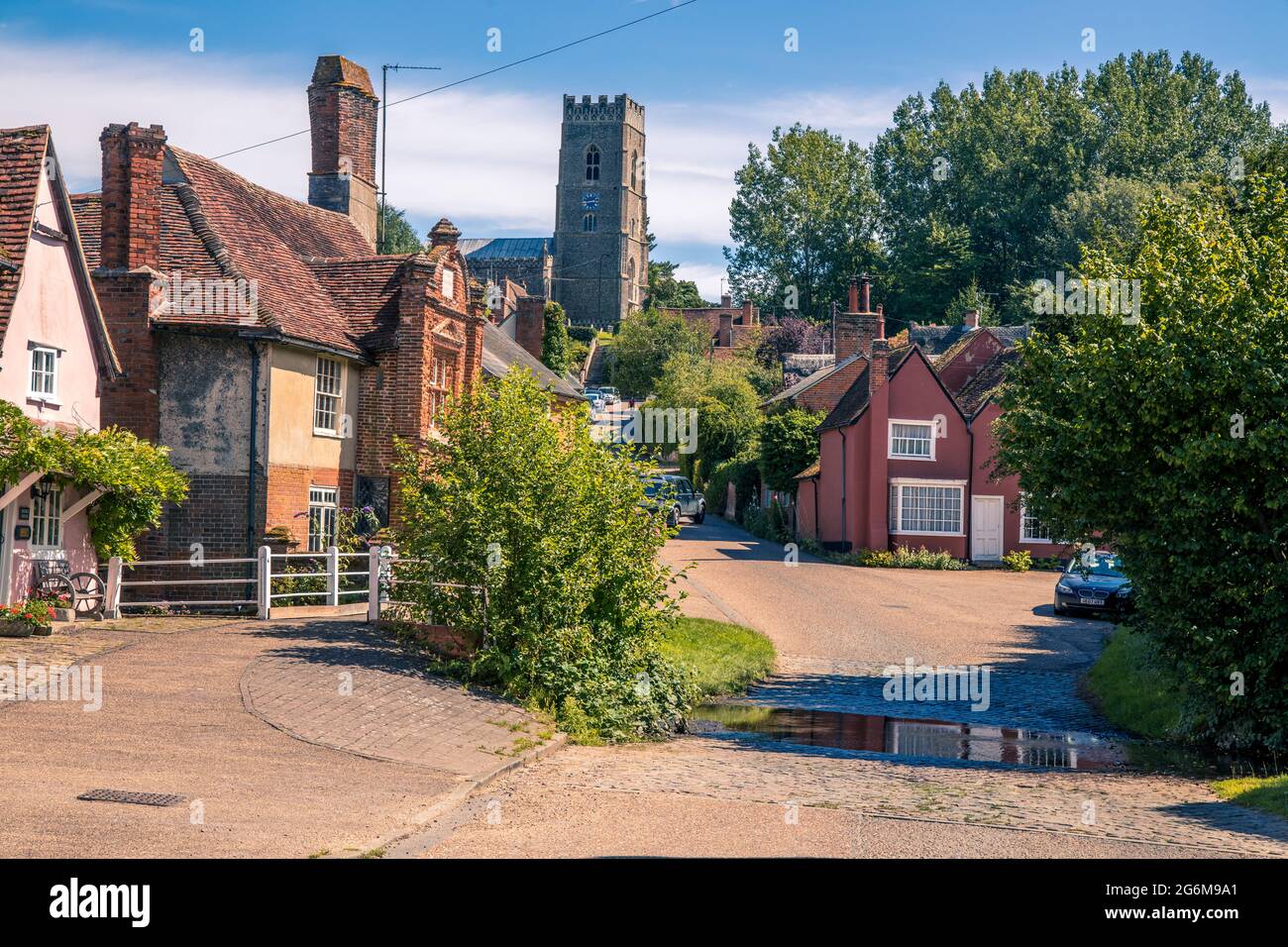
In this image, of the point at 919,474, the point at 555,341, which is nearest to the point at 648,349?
the point at 555,341

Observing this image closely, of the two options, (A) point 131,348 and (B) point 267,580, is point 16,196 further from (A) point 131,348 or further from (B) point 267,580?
(B) point 267,580

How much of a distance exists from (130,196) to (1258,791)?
22.3m

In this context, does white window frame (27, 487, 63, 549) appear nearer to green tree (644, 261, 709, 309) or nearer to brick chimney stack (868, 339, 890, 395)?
brick chimney stack (868, 339, 890, 395)

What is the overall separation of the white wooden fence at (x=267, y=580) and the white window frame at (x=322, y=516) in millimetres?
303

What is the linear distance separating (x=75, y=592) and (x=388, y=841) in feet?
47.5

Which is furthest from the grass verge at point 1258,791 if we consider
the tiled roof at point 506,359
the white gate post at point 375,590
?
the tiled roof at point 506,359

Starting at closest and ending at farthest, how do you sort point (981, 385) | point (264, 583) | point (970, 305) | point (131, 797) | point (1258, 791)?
point (131, 797) < point (1258, 791) < point (264, 583) < point (981, 385) < point (970, 305)

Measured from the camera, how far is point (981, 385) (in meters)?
50.7

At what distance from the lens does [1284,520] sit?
56.5ft

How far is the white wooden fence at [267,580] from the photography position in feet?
73.8

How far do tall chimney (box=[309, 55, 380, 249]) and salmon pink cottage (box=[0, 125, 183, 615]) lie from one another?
13567 mm

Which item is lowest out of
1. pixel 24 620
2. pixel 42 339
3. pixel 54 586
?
pixel 24 620

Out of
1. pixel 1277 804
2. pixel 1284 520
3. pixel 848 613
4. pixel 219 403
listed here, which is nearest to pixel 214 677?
pixel 219 403
